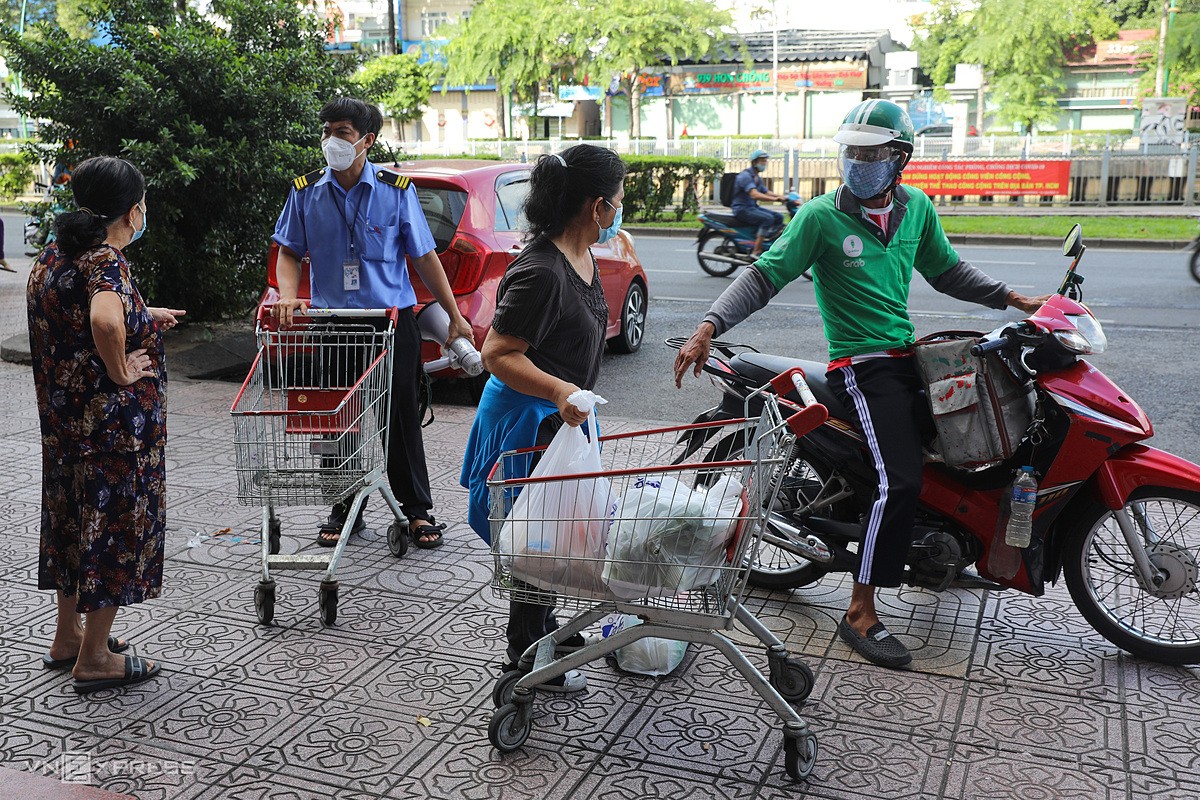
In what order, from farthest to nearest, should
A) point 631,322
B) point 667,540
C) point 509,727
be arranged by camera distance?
point 631,322 → point 509,727 → point 667,540

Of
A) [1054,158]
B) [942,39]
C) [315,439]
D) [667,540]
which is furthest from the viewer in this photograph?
[942,39]

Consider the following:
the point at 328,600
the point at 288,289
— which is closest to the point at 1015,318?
the point at 288,289

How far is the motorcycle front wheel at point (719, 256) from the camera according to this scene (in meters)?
14.2

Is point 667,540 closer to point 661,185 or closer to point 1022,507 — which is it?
point 1022,507

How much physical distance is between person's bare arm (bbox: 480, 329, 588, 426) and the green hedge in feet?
65.0

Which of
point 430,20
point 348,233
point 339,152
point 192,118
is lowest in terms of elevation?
point 348,233

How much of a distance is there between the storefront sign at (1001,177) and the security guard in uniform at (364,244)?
21931mm

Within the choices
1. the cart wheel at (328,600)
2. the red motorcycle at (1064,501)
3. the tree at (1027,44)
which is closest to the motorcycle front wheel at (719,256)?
the red motorcycle at (1064,501)

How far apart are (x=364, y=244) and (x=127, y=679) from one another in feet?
6.54

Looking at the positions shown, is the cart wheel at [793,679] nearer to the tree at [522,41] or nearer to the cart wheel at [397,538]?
the cart wheel at [397,538]

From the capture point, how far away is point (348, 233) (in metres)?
4.66

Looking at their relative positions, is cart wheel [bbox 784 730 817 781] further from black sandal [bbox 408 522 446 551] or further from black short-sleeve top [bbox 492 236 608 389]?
black sandal [bbox 408 522 446 551]

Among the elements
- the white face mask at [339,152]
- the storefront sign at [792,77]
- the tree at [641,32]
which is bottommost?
the white face mask at [339,152]

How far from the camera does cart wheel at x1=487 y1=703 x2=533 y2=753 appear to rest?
3.09 meters
